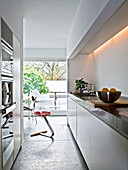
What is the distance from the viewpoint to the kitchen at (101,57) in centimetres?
167

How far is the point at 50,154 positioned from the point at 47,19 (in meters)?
2.65

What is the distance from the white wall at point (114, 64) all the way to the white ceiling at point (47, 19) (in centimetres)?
93

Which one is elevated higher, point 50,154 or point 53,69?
point 53,69

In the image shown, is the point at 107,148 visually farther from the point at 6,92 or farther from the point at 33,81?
the point at 33,81

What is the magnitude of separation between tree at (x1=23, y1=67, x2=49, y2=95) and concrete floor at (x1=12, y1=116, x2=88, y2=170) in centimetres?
280

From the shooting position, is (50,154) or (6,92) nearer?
(6,92)

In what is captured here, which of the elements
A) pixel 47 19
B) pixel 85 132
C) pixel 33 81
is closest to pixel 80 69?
pixel 47 19

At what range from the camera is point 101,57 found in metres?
4.32

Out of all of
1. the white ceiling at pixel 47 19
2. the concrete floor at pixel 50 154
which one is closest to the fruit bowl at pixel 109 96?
the concrete floor at pixel 50 154

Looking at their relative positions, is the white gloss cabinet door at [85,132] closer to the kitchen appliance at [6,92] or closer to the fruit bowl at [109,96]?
the fruit bowl at [109,96]

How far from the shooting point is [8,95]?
2.42 meters

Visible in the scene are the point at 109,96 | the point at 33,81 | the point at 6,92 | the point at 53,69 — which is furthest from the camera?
the point at 53,69

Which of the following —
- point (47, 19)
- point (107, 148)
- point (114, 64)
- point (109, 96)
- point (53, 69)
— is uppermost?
point (47, 19)

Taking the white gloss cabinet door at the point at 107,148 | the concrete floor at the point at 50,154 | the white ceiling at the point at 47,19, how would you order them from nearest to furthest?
1. the white gloss cabinet door at the point at 107,148
2. the concrete floor at the point at 50,154
3. the white ceiling at the point at 47,19
